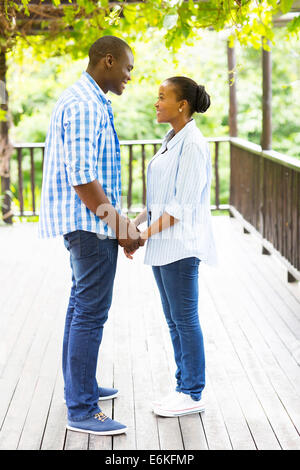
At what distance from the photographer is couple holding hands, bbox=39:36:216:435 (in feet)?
7.73

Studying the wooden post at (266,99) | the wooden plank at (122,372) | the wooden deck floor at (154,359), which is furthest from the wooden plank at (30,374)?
the wooden post at (266,99)

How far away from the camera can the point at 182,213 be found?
2.53 metres

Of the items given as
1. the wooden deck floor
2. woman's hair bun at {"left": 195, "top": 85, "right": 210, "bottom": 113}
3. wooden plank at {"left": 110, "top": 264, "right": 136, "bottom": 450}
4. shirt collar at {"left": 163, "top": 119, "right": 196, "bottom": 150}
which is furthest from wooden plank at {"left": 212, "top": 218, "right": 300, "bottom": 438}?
woman's hair bun at {"left": 195, "top": 85, "right": 210, "bottom": 113}

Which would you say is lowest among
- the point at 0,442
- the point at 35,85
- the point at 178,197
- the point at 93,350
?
the point at 0,442

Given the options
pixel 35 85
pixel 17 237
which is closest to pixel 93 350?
pixel 17 237

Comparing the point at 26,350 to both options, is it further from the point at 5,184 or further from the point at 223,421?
the point at 5,184

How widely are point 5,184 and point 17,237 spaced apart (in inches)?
47.8

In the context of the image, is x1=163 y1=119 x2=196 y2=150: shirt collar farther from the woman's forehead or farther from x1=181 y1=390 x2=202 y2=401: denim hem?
x1=181 y1=390 x2=202 y2=401: denim hem

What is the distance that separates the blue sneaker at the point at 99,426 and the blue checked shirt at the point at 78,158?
2.42 feet

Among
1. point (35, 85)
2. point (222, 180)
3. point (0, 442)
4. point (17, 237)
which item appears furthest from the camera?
point (222, 180)

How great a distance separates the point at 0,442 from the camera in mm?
2490

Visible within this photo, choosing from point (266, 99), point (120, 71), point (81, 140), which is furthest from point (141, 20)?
point (81, 140)

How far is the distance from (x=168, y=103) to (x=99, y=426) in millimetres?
1296

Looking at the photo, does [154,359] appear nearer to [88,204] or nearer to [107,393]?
[107,393]
